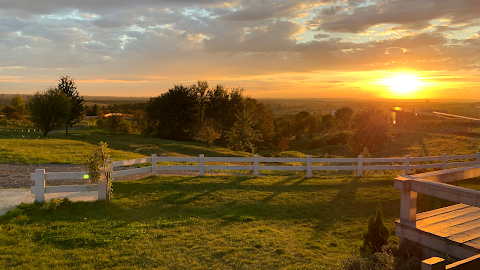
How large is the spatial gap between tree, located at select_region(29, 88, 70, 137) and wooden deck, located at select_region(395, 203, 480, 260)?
35.5 m

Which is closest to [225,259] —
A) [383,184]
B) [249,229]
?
[249,229]

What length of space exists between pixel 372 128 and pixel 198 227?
26742mm

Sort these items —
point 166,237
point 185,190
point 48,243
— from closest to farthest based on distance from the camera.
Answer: point 48,243, point 166,237, point 185,190

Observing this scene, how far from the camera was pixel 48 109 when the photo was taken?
3189 cm

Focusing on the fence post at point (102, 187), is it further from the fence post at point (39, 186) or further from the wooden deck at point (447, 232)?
the wooden deck at point (447, 232)

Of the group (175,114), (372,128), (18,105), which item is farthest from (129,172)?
(18,105)

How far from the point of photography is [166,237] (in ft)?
22.6

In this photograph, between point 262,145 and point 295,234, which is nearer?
point 295,234

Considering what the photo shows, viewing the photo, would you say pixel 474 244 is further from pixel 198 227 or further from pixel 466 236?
pixel 198 227

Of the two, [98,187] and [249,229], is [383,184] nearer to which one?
[249,229]

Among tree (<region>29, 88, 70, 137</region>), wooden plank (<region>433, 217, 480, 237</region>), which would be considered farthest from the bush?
wooden plank (<region>433, 217, 480, 237</region>)

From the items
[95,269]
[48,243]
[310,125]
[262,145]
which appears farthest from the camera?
[310,125]

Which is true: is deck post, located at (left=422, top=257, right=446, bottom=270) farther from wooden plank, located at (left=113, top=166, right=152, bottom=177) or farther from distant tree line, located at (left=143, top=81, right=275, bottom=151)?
distant tree line, located at (left=143, top=81, right=275, bottom=151)

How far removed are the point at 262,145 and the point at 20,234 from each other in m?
43.9
